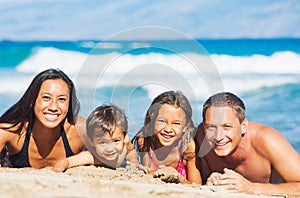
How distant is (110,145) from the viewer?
4.38 metres

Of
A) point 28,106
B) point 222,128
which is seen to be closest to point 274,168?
point 222,128

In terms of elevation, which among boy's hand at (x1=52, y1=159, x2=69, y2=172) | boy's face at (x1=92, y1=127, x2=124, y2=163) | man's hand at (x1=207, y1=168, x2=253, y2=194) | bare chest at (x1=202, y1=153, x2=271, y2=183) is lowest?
man's hand at (x1=207, y1=168, x2=253, y2=194)

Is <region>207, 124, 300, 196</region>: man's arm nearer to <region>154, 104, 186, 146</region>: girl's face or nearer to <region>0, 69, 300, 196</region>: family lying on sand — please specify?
<region>0, 69, 300, 196</region>: family lying on sand

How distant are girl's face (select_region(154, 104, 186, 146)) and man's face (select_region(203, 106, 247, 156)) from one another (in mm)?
293

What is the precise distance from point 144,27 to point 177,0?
6.57ft

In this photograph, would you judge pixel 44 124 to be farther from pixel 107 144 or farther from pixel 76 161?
pixel 107 144

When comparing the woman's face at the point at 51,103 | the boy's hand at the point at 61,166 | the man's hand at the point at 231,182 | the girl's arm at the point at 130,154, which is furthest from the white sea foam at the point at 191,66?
the man's hand at the point at 231,182

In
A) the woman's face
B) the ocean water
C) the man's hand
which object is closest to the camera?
the man's hand

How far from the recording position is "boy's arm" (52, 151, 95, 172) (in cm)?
→ 417

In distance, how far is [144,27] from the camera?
20.8m

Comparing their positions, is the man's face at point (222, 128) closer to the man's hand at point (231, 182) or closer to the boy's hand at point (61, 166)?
the man's hand at point (231, 182)

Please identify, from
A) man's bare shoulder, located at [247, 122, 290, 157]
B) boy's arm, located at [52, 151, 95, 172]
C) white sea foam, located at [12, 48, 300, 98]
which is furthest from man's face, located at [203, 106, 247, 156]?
white sea foam, located at [12, 48, 300, 98]

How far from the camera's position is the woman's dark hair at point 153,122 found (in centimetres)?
444

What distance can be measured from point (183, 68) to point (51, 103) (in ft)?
39.1
